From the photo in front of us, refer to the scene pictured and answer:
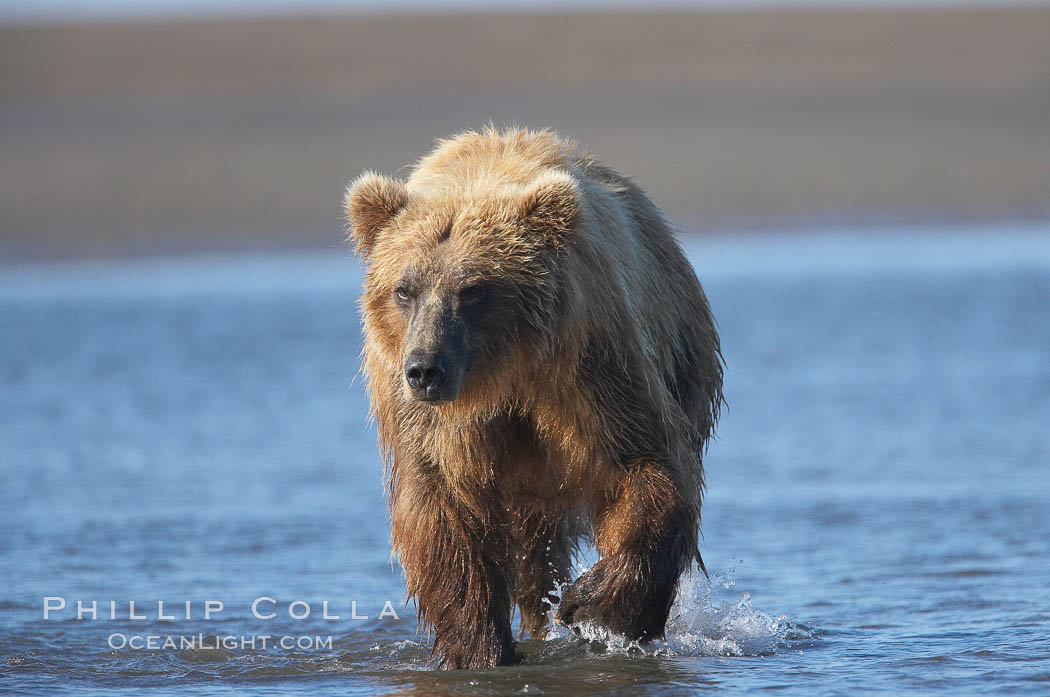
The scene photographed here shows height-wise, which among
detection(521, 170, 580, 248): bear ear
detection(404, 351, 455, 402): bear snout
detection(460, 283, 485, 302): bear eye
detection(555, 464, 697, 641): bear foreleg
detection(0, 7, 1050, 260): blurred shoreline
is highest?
detection(0, 7, 1050, 260): blurred shoreline

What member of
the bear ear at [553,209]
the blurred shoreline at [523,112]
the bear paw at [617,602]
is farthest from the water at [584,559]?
the blurred shoreline at [523,112]

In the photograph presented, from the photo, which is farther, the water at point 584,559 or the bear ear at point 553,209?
the water at point 584,559

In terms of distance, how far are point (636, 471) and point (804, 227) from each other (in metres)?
17.7

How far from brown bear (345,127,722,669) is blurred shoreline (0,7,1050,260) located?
51.2 feet

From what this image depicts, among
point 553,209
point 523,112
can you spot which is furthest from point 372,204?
point 523,112

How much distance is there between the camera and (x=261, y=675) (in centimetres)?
636

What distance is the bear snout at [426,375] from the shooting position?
522 cm

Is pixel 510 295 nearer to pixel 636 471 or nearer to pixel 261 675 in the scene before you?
pixel 636 471

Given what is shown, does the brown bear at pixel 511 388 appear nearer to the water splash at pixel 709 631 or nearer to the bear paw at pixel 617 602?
the bear paw at pixel 617 602

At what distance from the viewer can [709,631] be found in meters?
6.68

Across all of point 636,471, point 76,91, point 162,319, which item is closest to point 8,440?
point 162,319

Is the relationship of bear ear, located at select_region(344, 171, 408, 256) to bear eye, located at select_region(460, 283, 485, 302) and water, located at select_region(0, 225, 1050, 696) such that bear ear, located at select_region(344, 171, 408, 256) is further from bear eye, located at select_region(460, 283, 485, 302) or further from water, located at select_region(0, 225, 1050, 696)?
water, located at select_region(0, 225, 1050, 696)

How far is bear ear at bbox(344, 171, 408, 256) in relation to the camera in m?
5.75

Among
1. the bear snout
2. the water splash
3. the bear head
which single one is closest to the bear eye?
the bear head
